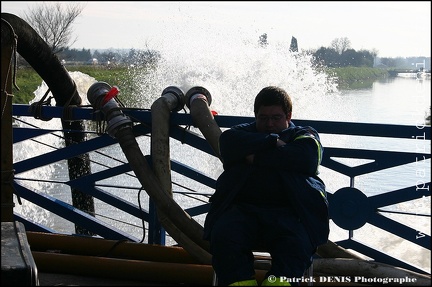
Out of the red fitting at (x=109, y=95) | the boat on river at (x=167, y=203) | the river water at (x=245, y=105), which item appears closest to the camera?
the boat on river at (x=167, y=203)

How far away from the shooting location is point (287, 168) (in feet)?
12.3

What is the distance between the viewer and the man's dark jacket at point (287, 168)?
146 inches

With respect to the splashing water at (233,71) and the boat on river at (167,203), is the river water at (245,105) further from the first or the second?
the boat on river at (167,203)

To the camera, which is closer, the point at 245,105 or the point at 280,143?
the point at 280,143

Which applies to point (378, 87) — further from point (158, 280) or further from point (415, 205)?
point (158, 280)

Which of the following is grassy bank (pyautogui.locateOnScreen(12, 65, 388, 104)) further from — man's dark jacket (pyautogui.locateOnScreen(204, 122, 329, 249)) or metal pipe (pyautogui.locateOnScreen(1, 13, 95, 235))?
man's dark jacket (pyautogui.locateOnScreen(204, 122, 329, 249))

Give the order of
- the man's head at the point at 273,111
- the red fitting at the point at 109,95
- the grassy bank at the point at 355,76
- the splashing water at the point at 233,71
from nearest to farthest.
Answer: the man's head at the point at 273,111, the red fitting at the point at 109,95, the splashing water at the point at 233,71, the grassy bank at the point at 355,76

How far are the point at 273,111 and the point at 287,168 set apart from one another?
0.36 metres

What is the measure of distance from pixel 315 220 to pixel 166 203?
1.20 m

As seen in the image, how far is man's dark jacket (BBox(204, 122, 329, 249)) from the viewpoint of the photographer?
146 inches

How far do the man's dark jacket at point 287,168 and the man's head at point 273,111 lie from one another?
50 mm

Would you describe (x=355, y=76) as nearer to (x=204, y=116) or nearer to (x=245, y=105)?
(x=245, y=105)

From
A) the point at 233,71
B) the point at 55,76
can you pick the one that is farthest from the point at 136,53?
the point at 55,76

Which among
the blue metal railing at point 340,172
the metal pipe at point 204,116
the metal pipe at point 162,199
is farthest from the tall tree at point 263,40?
the metal pipe at point 162,199
